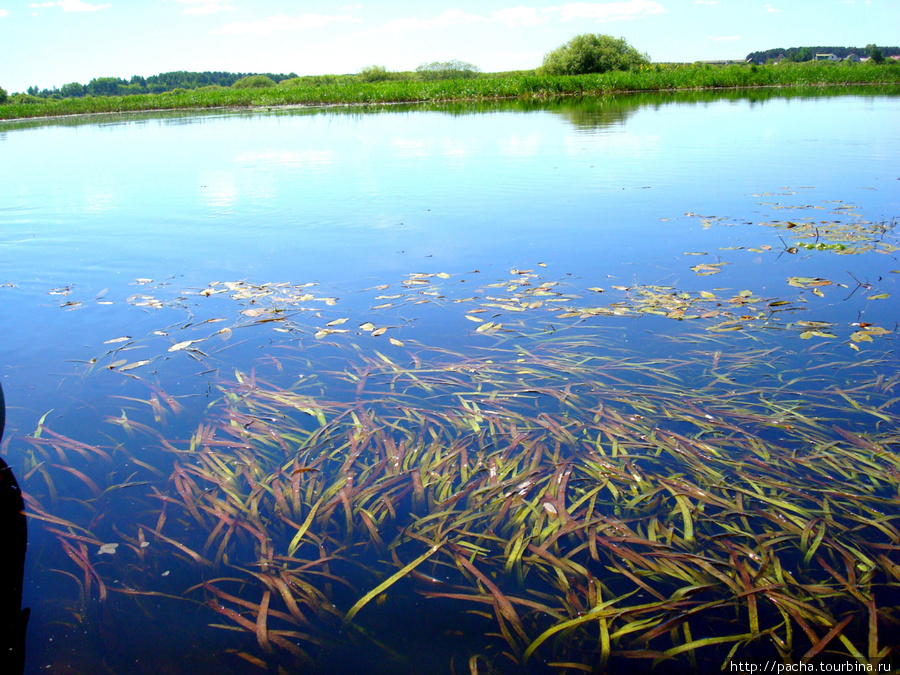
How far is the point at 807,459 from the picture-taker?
2557mm

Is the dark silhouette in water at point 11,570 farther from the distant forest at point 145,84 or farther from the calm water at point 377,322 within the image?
the distant forest at point 145,84

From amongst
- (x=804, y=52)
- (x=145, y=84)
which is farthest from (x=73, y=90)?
(x=804, y=52)

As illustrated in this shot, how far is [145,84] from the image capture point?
349 feet

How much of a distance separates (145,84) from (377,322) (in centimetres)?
12596

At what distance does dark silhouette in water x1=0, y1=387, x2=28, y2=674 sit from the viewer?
1.86 meters

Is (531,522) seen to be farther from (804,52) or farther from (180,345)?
(804,52)

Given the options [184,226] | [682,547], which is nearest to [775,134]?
[184,226]

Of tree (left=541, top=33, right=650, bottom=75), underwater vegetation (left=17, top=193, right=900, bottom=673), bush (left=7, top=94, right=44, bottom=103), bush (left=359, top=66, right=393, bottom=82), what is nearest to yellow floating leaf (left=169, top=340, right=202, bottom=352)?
underwater vegetation (left=17, top=193, right=900, bottom=673)

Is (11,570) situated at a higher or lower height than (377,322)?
lower

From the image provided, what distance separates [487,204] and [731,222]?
311 cm

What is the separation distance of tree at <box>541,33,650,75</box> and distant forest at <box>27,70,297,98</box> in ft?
210

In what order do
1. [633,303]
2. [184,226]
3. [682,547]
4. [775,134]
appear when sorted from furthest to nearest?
[775,134] < [184,226] < [633,303] < [682,547]

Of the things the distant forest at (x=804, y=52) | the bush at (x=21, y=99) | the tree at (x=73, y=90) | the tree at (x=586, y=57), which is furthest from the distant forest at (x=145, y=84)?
the distant forest at (x=804, y=52)

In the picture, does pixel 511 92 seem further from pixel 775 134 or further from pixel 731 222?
pixel 731 222
